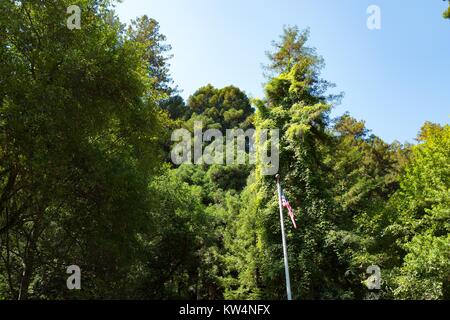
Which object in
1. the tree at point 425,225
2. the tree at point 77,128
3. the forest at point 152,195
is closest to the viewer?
the tree at point 77,128

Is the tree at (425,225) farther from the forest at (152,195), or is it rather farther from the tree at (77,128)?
the tree at (77,128)

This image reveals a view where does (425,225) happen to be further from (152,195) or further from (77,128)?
(77,128)

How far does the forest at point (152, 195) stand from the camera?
12.8m

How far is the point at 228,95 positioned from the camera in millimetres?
61625

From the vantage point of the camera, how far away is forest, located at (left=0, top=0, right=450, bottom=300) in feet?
41.9

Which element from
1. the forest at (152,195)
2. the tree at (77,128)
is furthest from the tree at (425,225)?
the tree at (77,128)

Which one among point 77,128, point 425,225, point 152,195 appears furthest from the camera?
point 425,225

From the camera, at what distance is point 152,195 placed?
59.2 ft

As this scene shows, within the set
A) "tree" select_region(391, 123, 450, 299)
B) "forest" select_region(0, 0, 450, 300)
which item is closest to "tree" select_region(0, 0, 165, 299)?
"forest" select_region(0, 0, 450, 300)

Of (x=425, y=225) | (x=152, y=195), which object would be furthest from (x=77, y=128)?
(x=425, y=225)

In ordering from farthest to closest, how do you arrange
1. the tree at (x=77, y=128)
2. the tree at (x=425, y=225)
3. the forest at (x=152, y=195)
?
A: the tree at (x=425, y=225) < the forest at (x=152, y=195) < the tree at (x=77, y=128)

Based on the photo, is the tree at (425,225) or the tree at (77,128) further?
the tree at (425,225)
